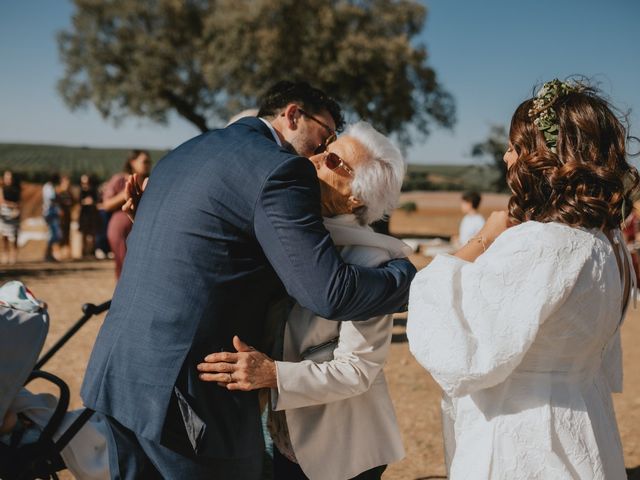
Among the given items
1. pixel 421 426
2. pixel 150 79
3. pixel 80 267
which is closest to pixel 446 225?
pixel 150 79

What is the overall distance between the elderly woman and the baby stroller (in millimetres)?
912

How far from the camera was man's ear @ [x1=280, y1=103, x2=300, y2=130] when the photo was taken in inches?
90.1

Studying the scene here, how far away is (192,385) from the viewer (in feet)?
5.97

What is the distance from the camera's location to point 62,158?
226 feet

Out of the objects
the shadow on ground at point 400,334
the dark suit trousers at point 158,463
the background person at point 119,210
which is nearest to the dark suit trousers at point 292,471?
the dark suit trousers at point 158,463

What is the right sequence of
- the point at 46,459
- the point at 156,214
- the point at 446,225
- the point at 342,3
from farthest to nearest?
the point at 446,225
the point at 342,3
the point at 46,459
the point at 156,214

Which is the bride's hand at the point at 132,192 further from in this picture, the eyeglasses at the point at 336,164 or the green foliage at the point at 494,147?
the green foliage at the point at 494,147

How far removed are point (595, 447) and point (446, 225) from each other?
29687mm

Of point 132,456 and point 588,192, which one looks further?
point 132,456

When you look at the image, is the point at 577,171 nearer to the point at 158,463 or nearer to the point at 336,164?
the point at 336,164

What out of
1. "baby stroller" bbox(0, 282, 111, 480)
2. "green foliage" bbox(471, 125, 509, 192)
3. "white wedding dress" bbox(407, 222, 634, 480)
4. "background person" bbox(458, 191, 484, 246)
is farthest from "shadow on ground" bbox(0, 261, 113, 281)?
"green foliage" bbox(471, 125, 509, 192)

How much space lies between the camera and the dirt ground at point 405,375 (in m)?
4.20

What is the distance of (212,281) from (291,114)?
78cm

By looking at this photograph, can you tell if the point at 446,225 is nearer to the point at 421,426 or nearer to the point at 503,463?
the point at 421,426
